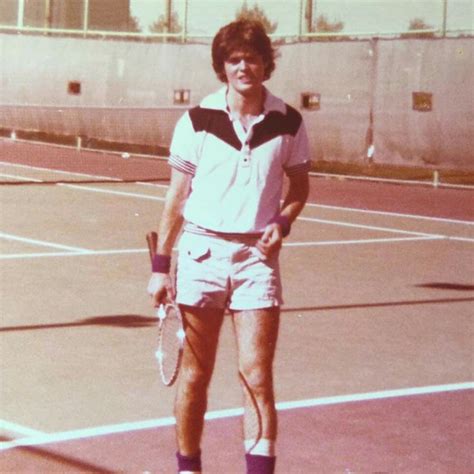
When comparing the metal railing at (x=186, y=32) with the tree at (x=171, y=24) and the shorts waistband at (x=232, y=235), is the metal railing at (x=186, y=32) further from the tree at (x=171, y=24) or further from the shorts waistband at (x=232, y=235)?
the shorts waistband at (x=232, y=235)

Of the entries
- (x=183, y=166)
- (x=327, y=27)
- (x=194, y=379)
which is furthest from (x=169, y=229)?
(x=327, y=27)

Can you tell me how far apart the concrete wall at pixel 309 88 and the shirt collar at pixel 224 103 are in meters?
16.6

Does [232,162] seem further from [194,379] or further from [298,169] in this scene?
[194,379]

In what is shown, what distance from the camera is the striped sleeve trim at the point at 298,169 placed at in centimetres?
587

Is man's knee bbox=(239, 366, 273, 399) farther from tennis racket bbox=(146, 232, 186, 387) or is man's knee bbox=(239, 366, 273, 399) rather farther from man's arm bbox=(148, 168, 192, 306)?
man's arm bbox=(148, 168, 192, 306)

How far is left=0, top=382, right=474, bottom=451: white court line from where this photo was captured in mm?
7055

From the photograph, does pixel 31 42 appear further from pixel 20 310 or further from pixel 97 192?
pixel 20 310

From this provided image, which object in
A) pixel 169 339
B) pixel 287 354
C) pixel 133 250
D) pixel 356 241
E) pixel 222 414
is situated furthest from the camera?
pixel 356 241

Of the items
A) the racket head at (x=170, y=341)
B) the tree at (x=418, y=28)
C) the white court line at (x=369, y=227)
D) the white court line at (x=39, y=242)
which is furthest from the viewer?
the tree at (x=418, y=28)

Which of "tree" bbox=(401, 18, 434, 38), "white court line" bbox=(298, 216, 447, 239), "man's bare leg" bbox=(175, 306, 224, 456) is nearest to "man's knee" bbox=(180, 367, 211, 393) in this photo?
"man's bare leg" bbox=(175, 306, 224, 456)

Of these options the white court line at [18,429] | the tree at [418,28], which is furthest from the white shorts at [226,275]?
the tree at [418,28]

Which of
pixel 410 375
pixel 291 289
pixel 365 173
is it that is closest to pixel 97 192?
pixel 365 173

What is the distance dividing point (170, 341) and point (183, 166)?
0.77m

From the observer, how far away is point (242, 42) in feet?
18.8
